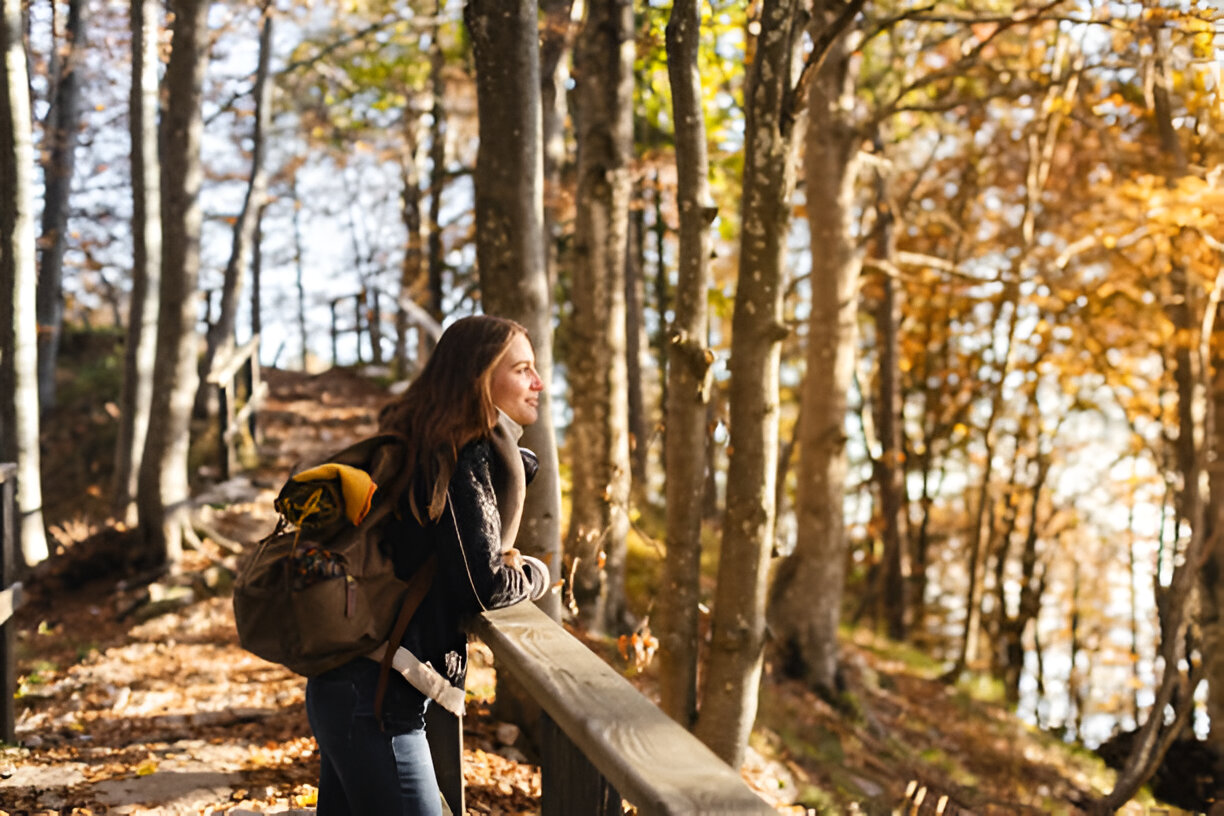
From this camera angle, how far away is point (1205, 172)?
7.91 meters

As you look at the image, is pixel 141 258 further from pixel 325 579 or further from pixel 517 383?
pixel 325 579

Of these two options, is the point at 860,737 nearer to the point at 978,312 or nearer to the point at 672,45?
the point at 672,45

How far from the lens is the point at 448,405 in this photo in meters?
2.52

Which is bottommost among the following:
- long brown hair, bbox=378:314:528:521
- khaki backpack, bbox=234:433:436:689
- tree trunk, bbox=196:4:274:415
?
khaki backpack, bbox=234:433:436:689

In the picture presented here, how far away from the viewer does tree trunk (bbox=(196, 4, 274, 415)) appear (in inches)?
518

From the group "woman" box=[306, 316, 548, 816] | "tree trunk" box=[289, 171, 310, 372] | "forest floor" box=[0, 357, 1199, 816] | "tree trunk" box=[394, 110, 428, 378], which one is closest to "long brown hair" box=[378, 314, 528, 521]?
"woman" box=[306, 316, 548, 816]

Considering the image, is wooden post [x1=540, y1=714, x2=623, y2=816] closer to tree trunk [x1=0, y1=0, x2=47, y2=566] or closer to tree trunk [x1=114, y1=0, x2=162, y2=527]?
tree trunk [x1=0, y1=0, x2=47, y2=566]

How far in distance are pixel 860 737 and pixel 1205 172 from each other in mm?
5475

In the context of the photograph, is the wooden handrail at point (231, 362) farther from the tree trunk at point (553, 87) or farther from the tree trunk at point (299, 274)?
the tree trunk at point (299, 274)

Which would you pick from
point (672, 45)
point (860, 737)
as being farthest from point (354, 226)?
point (672, 45)

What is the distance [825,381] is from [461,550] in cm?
795

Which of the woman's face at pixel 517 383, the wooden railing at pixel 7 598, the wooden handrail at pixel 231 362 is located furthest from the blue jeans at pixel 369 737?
the wooden handrail at pixel 231 362

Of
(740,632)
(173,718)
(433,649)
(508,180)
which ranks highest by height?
(508,180)

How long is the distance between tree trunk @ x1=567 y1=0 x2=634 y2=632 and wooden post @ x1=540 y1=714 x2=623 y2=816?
516 centimetres
